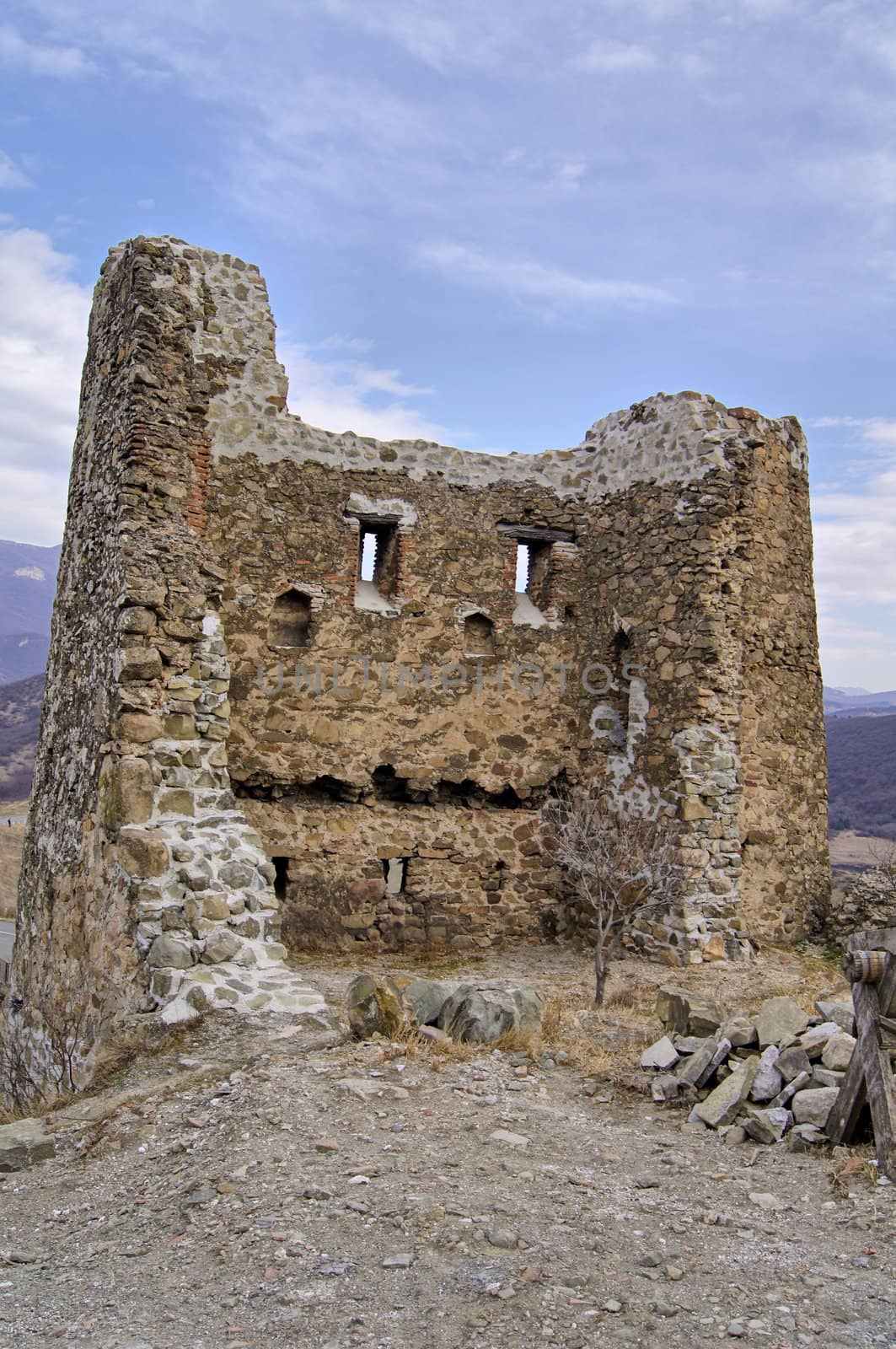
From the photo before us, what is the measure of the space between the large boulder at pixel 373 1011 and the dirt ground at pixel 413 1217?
183 millimetres

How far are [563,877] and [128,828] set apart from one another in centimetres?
560

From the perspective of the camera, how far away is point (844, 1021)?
18.7 ft

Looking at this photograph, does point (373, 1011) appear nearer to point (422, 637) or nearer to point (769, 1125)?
point (769, 1125)

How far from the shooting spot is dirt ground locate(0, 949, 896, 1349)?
3.24 m

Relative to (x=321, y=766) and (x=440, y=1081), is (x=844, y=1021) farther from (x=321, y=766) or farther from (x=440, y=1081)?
(x=321, y=766)

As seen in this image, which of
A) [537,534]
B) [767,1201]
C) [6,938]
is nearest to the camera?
[767,1201]

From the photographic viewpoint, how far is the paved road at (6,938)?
71.7 feet

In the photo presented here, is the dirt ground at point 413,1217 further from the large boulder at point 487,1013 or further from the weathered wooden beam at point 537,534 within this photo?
the weathered wooden beam at point 537,534

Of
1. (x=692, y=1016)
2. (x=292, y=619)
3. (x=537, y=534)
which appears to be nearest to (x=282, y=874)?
(x=292, y=619)

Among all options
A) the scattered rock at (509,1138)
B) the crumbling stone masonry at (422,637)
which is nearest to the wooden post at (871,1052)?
the scattered rock at (509,1138)

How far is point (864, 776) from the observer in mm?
36812

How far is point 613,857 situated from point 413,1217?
6.93 m

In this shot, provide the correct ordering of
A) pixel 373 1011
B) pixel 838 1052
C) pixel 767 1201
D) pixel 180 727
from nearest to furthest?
pixel 767 1201 → pixel 838 1052 → pixel 373 1011 → pixel 180 727

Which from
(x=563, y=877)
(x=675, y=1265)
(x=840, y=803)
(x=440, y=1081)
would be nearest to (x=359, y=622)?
(x=563, y=877)
